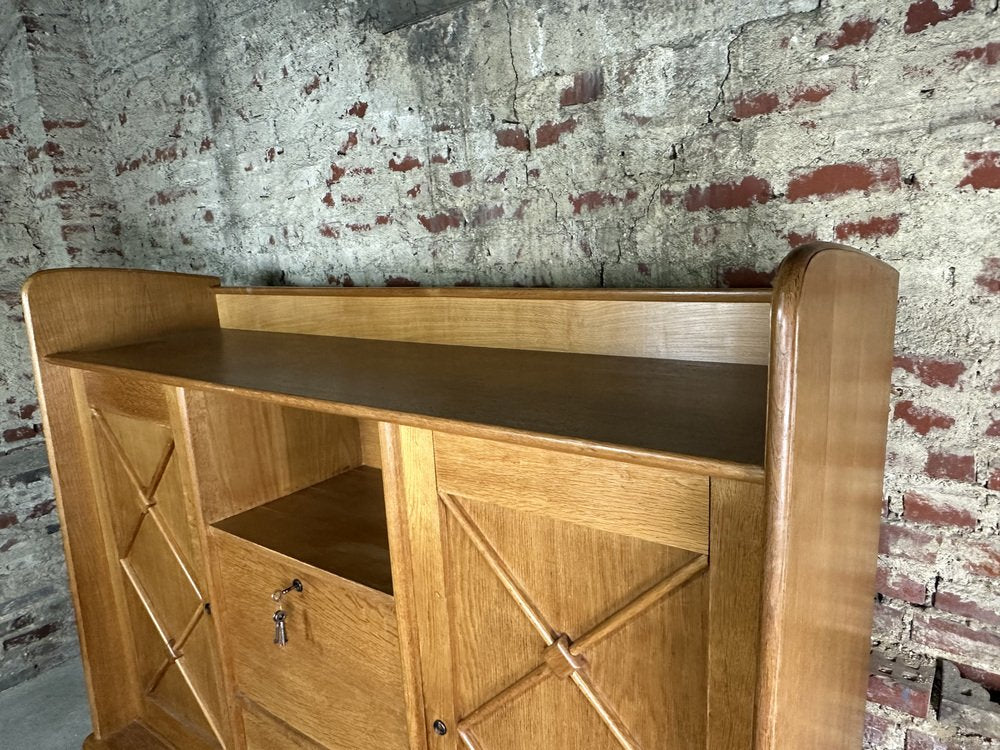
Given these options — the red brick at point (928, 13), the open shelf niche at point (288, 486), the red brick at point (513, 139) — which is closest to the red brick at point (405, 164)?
the red brick at point (513, 139)

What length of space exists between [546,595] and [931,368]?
29.3 inches

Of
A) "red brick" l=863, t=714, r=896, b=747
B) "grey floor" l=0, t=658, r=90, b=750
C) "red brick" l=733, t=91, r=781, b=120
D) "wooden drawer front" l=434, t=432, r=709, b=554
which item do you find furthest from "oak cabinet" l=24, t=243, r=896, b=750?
"grey floor" l=0, t=658, r=90, b=750

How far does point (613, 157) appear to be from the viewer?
145cm

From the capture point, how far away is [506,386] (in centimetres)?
117

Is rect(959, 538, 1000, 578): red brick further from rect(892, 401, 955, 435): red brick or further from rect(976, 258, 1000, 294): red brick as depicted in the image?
rect(976, 258, 1000, 294): red brick

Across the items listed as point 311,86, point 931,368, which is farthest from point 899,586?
point 311,86

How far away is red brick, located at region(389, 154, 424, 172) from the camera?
70.9 inches

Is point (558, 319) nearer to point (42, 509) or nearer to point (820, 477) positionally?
point (820, 477)

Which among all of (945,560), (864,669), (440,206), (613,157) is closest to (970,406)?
(945,560)

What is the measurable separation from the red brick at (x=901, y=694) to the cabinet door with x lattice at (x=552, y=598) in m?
0.58

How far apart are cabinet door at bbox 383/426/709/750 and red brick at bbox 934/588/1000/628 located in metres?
0.61

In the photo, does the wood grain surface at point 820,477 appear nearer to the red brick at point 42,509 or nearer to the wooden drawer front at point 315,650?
the wooden drawer front at point 315,650

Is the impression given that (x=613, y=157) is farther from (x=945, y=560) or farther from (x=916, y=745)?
(x=916, y=745)

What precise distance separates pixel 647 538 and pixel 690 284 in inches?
26.7
